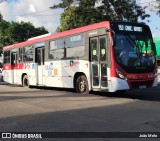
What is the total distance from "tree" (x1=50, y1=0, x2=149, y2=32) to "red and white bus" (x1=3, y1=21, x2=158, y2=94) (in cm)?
1551

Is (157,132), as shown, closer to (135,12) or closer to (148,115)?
(148,115)

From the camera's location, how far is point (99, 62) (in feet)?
48.9

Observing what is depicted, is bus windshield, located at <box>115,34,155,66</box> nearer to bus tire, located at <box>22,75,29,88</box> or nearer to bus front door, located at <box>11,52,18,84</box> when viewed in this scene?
bus tire, located at <box>22,75,29,88</box>

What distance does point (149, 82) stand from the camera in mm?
14625

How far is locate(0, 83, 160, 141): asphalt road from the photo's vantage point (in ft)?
28.0

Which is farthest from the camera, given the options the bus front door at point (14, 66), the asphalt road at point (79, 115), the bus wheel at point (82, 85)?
the bus front door at point (14, 66)

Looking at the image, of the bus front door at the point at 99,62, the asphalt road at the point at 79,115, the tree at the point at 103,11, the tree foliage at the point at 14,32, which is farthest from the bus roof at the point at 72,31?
the tree foliage at the point at 14,32

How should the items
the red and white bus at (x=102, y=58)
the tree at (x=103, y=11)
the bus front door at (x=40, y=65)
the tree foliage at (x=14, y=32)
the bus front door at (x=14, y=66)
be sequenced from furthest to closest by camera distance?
the tree foliage at (x=14, y=32) < the tree at (x=103, y=11) < the bus front door at (x=14, y=66) < the bus front door at (x=40, y=65) < the red and white bus at (x=102, y=58)

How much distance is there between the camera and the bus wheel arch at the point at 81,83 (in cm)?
1604

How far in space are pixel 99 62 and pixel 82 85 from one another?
1.80 m

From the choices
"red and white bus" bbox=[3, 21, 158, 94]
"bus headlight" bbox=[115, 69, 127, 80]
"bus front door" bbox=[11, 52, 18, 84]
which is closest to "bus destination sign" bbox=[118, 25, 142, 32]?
"red and white bus" bbox=[3, 21, 158, 94]

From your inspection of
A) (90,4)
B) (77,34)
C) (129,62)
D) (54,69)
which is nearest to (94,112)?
(129,62)

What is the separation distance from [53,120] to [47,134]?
168 centimetres

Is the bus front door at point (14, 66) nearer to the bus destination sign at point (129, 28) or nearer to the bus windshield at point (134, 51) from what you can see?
the bus destination sign at point (129, 28)
